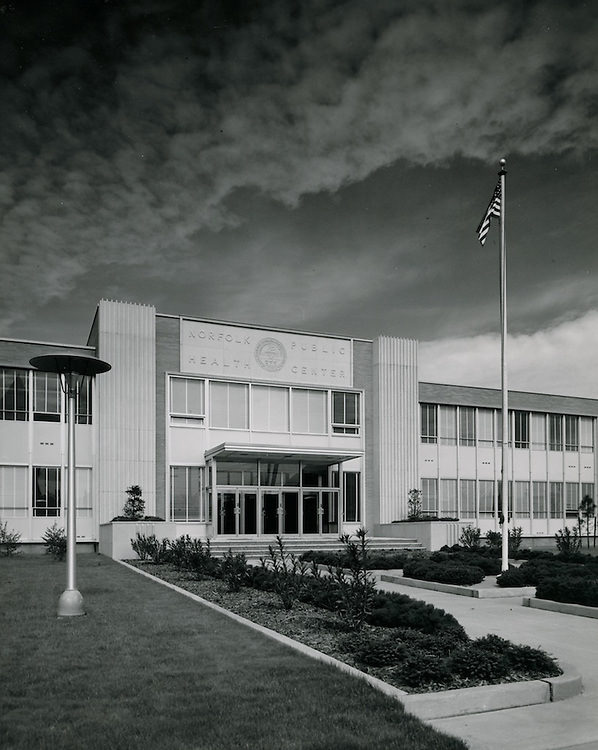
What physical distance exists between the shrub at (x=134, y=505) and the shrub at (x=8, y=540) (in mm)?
4122

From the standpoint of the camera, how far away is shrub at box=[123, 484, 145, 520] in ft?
94.2

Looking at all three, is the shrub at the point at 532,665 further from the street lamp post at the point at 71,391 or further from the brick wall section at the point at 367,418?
the brick wall section at the point at 367,418

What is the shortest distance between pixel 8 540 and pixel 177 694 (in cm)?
2360

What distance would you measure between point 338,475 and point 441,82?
787 inches

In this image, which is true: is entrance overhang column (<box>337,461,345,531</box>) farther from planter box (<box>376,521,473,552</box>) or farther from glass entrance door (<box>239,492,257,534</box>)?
glass entrance door (<box>239,492,257,534</box>)

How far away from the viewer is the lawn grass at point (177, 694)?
225 inches

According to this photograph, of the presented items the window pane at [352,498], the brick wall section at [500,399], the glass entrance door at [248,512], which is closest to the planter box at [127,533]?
the glass entrance door at [248,512]

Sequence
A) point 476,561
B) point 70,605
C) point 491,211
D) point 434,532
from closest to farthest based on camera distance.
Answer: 1. point 70,605
2. point 476,561
3. point 491,211
4. point 434,532

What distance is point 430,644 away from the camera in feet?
27.7

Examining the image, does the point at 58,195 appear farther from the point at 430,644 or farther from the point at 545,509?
the point at 545,509

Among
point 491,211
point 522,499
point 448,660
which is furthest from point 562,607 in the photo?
point 522,499

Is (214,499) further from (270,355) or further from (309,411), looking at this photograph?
(270,355)

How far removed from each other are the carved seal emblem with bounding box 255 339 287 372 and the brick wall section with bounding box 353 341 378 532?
3.80 metres

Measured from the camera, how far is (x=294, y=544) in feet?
97.3
